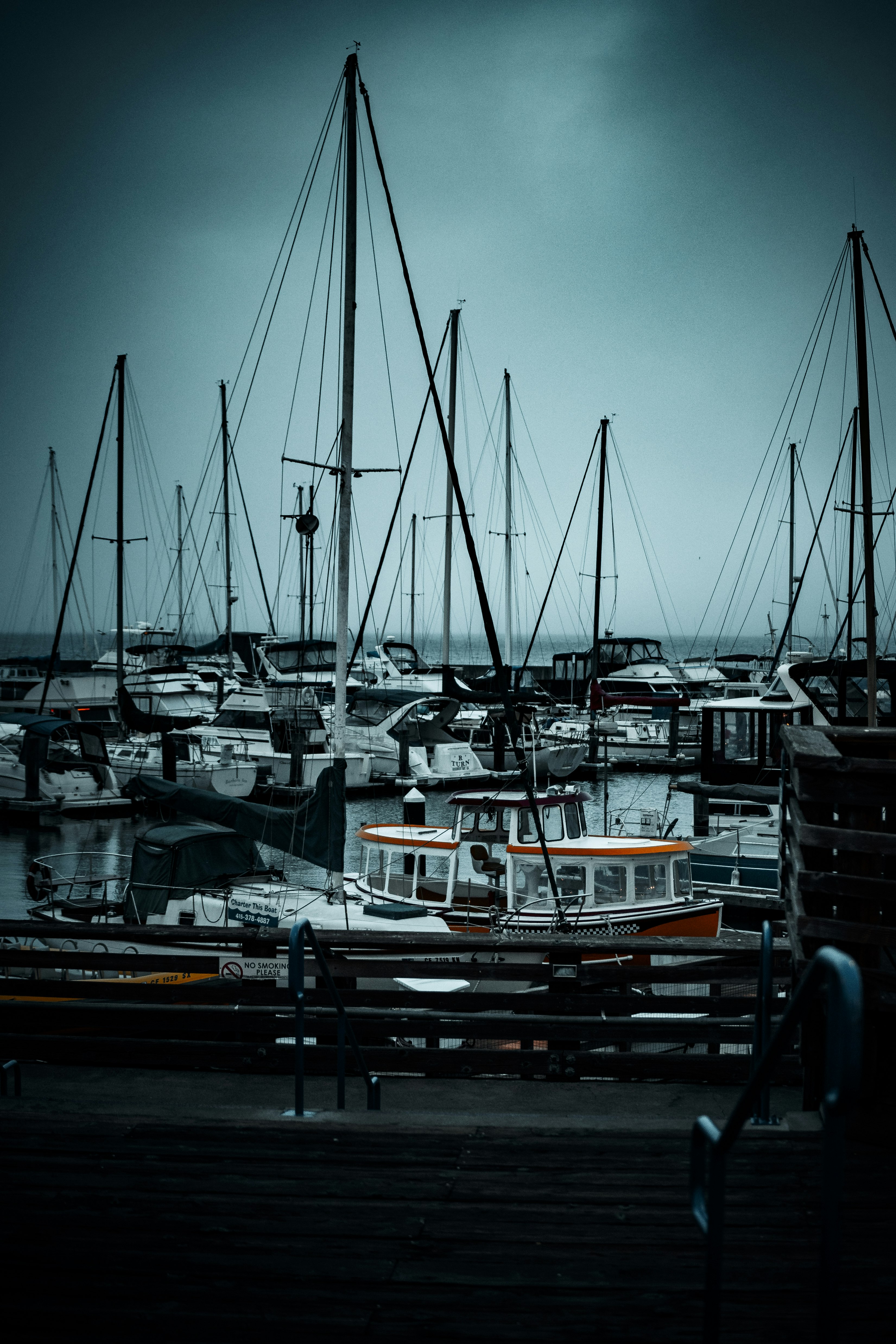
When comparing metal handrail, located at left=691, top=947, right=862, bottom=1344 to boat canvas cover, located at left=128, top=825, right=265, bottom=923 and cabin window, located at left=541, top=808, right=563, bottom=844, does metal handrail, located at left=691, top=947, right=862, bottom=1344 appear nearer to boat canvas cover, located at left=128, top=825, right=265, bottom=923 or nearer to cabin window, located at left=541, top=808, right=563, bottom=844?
cabin window, located at left=541, top=808, right=563, bottom=844

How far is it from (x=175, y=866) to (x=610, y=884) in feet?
20.1

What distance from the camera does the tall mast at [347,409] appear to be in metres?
14.4

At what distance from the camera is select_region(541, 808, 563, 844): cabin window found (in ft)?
47.2

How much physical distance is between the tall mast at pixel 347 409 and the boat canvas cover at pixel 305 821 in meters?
0.68

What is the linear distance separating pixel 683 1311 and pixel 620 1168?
1.09 metres

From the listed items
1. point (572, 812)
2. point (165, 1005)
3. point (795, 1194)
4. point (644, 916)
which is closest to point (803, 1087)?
point (795, 1194)

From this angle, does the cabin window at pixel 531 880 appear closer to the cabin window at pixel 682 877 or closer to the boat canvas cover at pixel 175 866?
the cabin window at pixel 682 877

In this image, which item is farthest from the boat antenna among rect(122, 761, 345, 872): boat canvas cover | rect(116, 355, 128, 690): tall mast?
rect(122, 761, 345, 872): boat canvas cover

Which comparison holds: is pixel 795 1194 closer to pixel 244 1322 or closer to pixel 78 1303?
pixel 244 1322

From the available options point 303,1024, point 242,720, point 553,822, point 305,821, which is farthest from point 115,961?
point 242,720

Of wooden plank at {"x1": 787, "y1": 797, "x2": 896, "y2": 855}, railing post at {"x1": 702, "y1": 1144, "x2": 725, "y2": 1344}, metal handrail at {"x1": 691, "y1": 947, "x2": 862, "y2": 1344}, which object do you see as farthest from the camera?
wooden plank at {"x1": 787, "y1": 797, "x2": 896, "y2": 855}

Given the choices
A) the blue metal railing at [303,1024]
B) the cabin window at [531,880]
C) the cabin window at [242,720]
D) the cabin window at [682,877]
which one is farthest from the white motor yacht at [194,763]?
the blue metal railing at [303,1024]

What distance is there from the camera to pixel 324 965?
505cm

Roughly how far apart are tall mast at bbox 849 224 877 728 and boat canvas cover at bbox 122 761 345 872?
28.1ft
